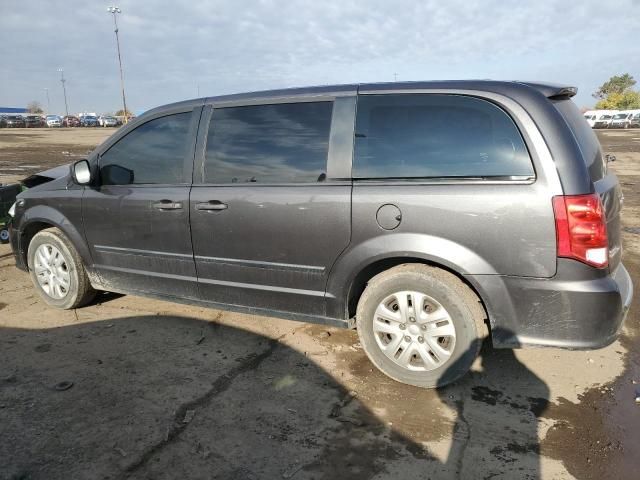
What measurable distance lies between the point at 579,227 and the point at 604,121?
200 ft

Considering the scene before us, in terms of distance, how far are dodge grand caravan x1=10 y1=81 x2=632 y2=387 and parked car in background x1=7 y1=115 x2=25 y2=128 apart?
70.2m

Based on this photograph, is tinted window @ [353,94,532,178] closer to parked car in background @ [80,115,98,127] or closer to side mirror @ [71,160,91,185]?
side mirror @ [71,160,91,185]

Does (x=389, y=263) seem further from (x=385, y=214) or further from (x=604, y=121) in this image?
(x=604, y=121)

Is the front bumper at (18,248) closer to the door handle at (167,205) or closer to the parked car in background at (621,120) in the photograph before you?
the door handle at (167,205)

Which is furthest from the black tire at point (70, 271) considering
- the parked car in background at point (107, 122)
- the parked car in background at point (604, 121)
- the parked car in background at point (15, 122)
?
the parked car in background at point (107, 122)

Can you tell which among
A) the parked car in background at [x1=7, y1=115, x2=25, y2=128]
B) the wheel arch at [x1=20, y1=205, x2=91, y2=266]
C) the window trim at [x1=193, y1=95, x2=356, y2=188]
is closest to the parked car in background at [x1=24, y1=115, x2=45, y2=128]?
the parked car in background at [x1=7, y1=115, x2=25, y2=128]

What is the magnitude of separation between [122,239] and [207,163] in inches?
40.0

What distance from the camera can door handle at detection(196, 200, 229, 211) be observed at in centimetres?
339

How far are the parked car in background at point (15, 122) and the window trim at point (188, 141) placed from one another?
230 feet

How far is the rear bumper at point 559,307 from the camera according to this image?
2.59 meters

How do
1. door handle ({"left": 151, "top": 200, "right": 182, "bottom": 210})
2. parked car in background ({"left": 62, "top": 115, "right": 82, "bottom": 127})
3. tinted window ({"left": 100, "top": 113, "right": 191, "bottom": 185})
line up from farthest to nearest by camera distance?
parked car in background ({"left": 62, "top": 115, "right": 82, "bottom": 127}) < tinted window ({"left": 100, "top": 113, "right": 191, "bottom": 185}) < door handle ({"left": 151, "top": 200, "right": 182, "bottom": 210})

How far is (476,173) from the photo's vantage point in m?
2.74

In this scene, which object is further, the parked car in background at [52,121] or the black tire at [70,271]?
the parked car in background at [52,121]

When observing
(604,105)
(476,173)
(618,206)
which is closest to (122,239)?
(476,173)
